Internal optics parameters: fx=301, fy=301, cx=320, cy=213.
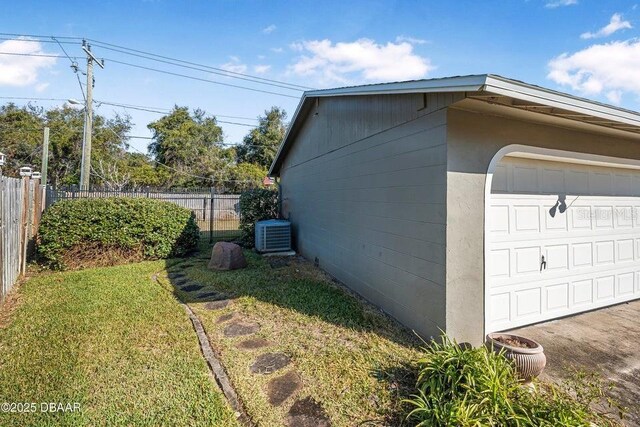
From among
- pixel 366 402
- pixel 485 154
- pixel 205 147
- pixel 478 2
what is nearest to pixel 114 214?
pixel 366 402

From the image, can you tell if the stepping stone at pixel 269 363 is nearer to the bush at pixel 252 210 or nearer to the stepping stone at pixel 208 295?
the stepping stone at pixel 208 295

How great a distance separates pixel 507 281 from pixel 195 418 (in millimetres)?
3670

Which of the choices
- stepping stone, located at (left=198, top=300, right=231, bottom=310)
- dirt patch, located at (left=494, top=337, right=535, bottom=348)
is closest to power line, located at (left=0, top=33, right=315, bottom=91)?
stepping stone, located at (left=198, top=300, right=231, bottom=310)

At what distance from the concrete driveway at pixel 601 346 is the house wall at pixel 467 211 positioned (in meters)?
0.89

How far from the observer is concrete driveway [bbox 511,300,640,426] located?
286 centimetres

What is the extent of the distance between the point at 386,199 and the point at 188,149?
25307 mm

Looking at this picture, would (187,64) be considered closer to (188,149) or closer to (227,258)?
(188,149)

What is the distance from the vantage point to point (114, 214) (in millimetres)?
7000

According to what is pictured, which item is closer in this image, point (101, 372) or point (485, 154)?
point (101, 372)

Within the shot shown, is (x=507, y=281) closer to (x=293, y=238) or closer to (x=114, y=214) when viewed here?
(x=293, y=238)

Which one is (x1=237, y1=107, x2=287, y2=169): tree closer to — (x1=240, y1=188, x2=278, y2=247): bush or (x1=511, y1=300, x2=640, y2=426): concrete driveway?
(x1=240, y1=188, x2=278, y2=247): bush

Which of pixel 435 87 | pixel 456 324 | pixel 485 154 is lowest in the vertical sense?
pixel 456 324

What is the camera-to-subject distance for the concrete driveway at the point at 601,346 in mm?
2859

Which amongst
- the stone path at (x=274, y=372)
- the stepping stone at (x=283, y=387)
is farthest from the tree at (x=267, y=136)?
the stepping stone at (x=283, y=387)
